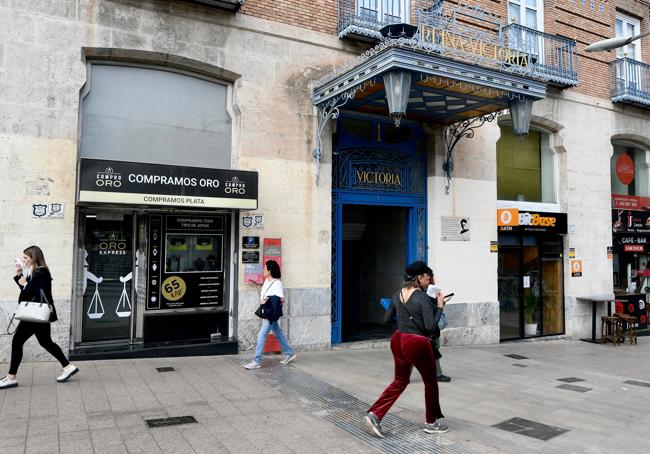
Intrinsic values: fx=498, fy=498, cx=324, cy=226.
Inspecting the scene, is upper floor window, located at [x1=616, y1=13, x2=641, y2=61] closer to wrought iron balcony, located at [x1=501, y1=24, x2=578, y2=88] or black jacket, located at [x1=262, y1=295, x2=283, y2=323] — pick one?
wrought iron balcony, located at [x1=501, y1=24, x2=578, y2=88]

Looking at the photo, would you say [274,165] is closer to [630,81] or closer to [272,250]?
[272,250]

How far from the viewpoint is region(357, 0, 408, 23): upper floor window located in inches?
403

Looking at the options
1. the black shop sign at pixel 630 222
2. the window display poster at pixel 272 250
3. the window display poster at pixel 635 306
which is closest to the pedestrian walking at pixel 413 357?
the window display poster at pixel 272 250

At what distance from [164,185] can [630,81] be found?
13.9m

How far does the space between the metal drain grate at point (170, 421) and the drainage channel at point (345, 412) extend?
136 centimetres

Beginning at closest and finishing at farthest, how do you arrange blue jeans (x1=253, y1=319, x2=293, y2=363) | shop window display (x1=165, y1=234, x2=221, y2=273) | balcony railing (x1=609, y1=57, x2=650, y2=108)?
blue jeans (x1=253, y1=319, x2=293, y2=363) → shop window display (x1=165, y1=234, x2=221, y2=273) → balcony railing (x1=609, y1=57, x2=650, y2=108)

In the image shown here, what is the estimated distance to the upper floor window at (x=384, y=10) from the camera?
10.2 m

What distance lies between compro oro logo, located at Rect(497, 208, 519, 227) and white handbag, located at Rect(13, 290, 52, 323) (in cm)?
938

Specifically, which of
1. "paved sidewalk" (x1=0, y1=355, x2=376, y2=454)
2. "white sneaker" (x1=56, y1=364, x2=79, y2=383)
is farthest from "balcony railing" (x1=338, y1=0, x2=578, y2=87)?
"white sneaker" (x1=56, y1=364, x2=79, y2=383)

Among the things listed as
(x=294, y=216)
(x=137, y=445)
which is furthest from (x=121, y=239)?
(x=137, y=445)

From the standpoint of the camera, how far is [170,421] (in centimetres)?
516

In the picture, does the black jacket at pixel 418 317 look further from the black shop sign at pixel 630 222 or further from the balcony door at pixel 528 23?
the black shop sign at pixel 630 222

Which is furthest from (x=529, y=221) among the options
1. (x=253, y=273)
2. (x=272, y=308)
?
(x=272, y=308)

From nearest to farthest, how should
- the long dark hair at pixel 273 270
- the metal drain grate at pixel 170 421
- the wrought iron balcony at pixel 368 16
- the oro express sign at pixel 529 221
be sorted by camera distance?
the metal drain grate at pixel 170 421
the long dark hair at pixel 273 270
the wrought iron balcony at pixel 368 16
the oro express sign at pixel 529 221
